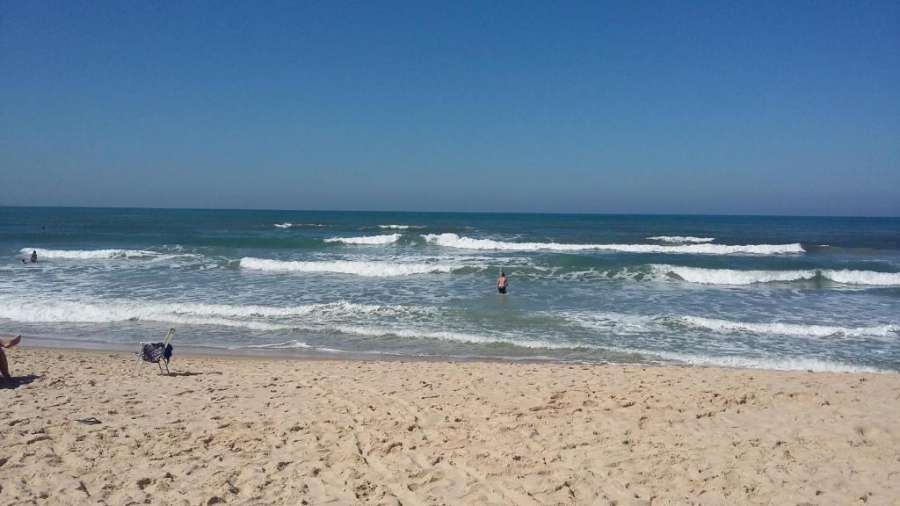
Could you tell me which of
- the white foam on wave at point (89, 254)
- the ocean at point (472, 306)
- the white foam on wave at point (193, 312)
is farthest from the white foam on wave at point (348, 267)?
the white foam on wave at point (193, 312)

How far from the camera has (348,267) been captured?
22766 mm

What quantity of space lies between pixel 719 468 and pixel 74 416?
6.79 metres

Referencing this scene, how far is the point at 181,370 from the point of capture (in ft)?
28.5

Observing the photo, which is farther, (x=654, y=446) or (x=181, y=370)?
(x=181, y=370)

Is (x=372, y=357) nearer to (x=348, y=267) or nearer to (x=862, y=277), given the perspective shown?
(x=348, y=267)

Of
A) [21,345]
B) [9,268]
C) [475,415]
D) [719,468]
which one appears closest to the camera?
[719,468]

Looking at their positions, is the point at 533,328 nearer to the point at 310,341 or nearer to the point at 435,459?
the point at 310,341

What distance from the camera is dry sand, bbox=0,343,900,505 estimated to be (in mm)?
4414

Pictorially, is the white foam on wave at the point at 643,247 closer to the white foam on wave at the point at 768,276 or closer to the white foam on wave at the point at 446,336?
the white foam on wave at the point at 768,276

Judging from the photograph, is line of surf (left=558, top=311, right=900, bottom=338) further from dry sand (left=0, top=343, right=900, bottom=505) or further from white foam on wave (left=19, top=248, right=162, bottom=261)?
white foam on wave (left=19, top=248, right=162, bottom=261)

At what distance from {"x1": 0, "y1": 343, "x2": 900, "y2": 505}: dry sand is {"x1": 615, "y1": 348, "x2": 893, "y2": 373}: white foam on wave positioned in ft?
5.62

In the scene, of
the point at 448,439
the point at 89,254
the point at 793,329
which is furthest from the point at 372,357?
the point at 89,254

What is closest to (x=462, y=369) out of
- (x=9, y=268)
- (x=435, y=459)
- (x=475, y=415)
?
(x=475, y=415)

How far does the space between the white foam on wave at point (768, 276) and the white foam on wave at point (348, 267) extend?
9.53 meters
